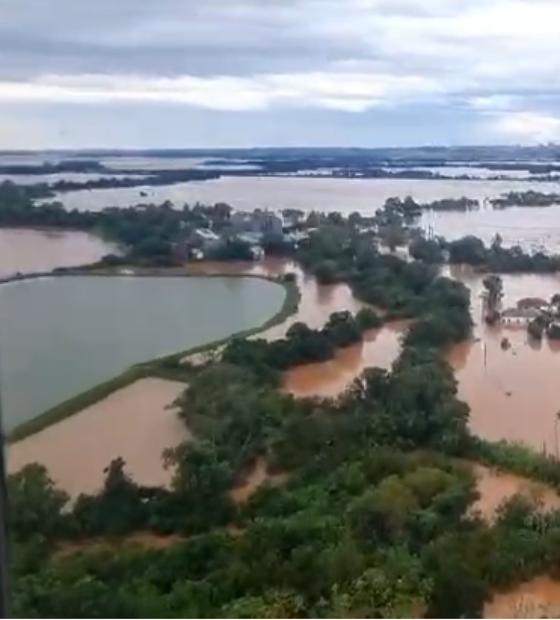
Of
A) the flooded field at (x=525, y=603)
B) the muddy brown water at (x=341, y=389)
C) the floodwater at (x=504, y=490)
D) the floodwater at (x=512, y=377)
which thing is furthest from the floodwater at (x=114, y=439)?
the floodwater at (x=512, y=377)

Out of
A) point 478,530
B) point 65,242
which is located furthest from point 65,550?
point 65,242

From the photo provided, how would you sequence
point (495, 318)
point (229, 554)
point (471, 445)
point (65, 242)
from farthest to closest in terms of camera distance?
point (495, 318) → point (65, 242) → point (471, 445) → point (229, 554)

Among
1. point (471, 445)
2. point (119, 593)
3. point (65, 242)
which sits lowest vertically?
point (471, 445)

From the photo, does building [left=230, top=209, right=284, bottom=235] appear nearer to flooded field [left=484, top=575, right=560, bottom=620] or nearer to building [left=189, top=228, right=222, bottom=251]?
building [left=189, top=228, right=222, bottom=251]

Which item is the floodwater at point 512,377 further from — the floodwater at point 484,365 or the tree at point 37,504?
the tree at point 37,504

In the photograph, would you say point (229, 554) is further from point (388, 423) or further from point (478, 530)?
point (388, 423)

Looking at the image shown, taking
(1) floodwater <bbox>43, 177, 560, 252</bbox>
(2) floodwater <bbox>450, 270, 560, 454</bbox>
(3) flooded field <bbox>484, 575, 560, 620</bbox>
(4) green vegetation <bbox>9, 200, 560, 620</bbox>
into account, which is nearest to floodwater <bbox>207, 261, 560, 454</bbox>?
(2) floodwater <bbox>450, 270, 560, 454</bbox>
